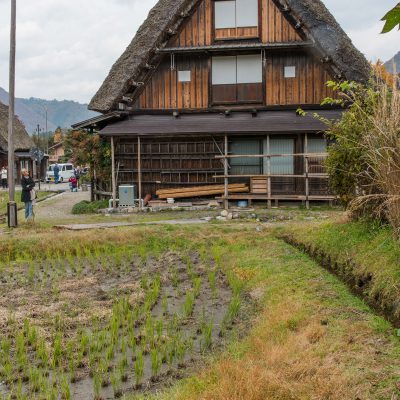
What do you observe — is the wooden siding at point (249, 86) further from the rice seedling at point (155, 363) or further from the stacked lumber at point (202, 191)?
the rice seedling at point (155, 363)

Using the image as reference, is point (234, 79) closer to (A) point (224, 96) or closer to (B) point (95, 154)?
(A) point (224, 96)

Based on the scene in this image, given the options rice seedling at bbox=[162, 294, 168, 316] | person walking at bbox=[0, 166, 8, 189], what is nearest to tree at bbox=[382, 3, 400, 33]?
rice seedling at bbox=[162, 294, 168, 316]

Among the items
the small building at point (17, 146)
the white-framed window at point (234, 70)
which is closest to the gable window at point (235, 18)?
the white-framed window at point (234, 70)

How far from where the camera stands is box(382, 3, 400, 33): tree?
1786 millimetres

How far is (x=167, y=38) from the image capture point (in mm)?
20281

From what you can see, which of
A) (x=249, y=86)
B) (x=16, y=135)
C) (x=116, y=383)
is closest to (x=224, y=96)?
(x=249, y=86)

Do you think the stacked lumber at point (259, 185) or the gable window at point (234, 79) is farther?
the gable window at point (234, 79)

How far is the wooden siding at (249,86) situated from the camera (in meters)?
20.0

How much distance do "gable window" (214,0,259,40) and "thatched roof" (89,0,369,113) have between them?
3.11ft

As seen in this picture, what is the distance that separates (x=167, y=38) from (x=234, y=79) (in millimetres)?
2809

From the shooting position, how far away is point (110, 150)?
2122 centimetres

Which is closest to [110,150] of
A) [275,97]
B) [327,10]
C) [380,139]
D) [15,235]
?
[275,97]

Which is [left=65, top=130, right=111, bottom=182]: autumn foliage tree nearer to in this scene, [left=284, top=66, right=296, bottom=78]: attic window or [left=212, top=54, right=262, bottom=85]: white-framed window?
[left=212, top=54, right=262, bottom=85]: white-framed window

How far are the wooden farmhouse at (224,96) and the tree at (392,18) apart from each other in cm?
1731
